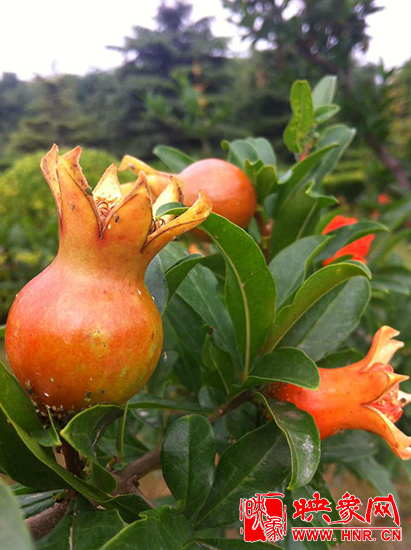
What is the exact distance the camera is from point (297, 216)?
2.67 feet

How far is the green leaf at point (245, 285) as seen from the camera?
48cm

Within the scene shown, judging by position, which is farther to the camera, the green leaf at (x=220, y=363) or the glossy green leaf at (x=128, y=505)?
the green leaf at (x=220, y=363)

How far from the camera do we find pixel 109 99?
13078 mm

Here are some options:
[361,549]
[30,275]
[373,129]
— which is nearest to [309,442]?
[361,549]

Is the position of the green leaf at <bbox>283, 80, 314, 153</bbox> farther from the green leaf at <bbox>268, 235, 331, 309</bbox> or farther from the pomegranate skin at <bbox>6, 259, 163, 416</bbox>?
the pomegranate skin at <bbox>6, 259, 163, 416</bbox>

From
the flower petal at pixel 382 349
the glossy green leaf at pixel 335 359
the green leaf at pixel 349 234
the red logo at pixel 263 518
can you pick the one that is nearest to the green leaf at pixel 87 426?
the red logo at pixel 263 518

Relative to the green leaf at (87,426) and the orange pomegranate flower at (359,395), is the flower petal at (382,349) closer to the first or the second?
the orange pomegranate flower at (359,395)

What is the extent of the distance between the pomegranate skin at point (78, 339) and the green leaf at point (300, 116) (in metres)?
0.56

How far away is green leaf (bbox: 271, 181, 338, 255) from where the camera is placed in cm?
78

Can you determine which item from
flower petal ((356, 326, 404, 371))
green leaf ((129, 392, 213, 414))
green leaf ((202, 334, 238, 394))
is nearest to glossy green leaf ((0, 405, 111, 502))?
green leaf ((129, 392, 213, 414))

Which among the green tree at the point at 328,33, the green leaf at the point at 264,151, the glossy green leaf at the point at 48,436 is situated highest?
the green tree at the point at 328,33

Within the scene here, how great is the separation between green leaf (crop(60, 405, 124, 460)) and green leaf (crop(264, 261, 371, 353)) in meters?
0.26

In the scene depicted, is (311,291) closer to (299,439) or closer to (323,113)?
(299,439)

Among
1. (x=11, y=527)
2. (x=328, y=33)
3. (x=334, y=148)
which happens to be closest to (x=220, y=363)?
(x=11, y=527)
